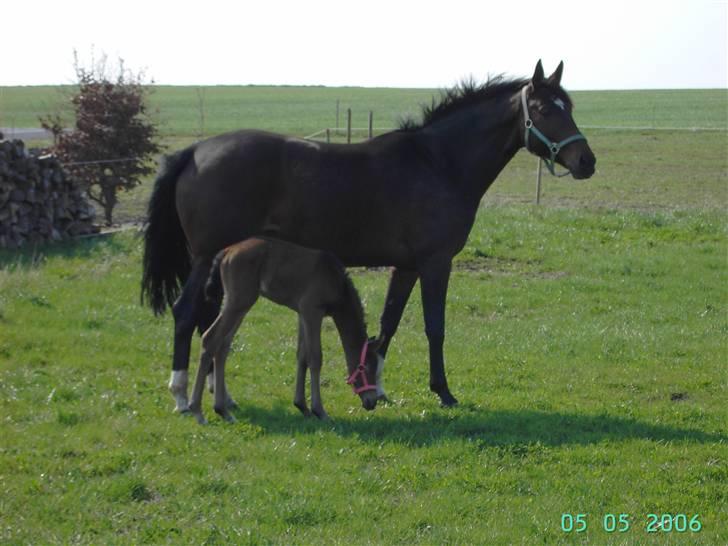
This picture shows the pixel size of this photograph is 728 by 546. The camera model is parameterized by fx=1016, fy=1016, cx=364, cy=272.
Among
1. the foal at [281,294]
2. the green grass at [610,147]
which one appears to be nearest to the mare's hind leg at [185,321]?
the foal at [281,294]

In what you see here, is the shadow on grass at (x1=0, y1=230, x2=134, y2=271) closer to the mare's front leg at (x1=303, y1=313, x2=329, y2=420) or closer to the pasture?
the pasture

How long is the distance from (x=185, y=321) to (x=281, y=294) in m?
0.87

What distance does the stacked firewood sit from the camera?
1523cm

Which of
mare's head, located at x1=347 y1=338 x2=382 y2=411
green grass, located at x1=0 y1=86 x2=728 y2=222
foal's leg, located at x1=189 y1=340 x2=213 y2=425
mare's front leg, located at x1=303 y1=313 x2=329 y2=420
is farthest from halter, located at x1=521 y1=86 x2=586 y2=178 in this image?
foal's leg, located at x1=189 y1=340 x2=213 y2=425

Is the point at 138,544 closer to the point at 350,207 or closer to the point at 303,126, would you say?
the point at 350,207

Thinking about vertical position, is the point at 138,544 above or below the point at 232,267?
below

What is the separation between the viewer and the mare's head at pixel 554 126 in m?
8.51

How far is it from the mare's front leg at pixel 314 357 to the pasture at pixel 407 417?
19 centimetres

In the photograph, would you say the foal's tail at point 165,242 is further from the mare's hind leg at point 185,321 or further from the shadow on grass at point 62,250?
the shadow on grass at point 62,250

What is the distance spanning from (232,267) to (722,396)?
14.7ft

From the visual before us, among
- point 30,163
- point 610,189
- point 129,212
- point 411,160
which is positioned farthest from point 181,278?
point 610,189

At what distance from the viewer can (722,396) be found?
29.4ft

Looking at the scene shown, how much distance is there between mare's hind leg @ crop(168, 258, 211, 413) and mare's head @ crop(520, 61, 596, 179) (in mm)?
2967

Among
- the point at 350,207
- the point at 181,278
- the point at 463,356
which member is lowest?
the point at 463,356
